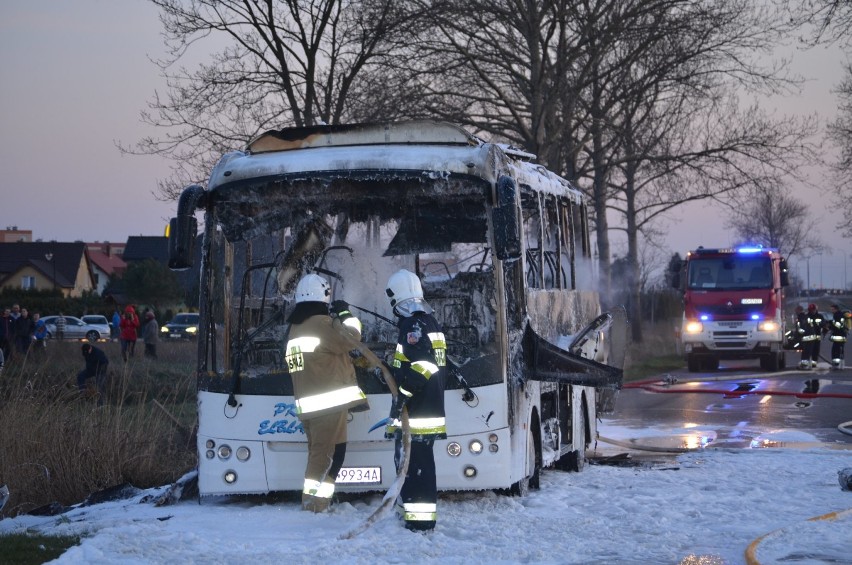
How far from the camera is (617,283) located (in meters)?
39.0

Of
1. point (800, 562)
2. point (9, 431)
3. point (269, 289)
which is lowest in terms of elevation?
point (800, 562)

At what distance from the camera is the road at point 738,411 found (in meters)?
15.4

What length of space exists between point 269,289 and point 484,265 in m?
1.75

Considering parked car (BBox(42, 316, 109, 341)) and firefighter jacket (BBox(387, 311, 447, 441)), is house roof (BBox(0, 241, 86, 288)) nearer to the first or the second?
parked car (BBox(42, 316, 109, 341))

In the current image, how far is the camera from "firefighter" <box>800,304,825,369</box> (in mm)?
30000

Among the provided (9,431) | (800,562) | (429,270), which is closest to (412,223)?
(429,270)

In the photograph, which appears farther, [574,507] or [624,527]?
[574,507]

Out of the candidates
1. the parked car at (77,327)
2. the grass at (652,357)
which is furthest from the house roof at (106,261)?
the grass at (652,357)

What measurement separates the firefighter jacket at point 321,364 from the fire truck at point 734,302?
22318 mm

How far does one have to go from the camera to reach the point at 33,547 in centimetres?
778

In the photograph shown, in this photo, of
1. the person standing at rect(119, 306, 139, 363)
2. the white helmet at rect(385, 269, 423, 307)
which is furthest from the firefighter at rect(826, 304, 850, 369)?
the white helmet at rect(385, 269, 423, 307)

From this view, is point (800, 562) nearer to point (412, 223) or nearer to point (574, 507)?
point (574, 507)

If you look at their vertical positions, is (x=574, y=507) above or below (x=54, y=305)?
below

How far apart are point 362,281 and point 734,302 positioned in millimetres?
21959
